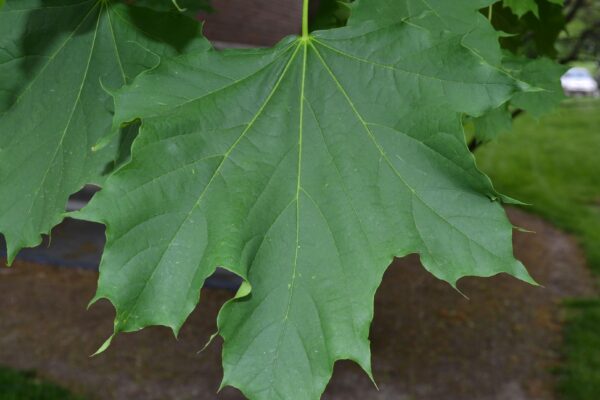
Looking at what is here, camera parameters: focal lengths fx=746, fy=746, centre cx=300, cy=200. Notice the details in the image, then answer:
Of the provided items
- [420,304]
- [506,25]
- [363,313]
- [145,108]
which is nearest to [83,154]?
[145,108]

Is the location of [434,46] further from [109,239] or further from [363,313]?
[109,239]

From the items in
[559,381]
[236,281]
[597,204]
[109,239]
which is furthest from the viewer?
[597,204]

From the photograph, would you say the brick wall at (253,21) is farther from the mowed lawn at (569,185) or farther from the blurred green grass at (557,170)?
the blurred green grass at (557,170)

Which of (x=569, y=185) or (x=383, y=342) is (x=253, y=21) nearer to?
→ (x=383, y=342)

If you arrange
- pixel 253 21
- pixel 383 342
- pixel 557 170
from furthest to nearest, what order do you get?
pixel 557 170, pixel 383 342, pixel 253 21

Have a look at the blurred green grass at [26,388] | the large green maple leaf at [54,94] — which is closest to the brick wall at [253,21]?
the blurred green grass at [26,388]

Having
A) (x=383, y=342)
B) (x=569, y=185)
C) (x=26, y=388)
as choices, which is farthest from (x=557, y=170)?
(x=26, y=388)
